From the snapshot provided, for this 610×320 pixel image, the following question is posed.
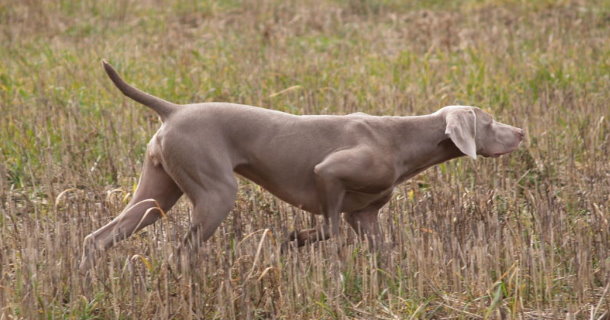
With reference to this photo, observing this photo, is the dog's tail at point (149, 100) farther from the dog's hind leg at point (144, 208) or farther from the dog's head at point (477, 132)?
the dog's head at point (477, 132)

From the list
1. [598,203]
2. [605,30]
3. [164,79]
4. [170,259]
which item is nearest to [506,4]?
[605,30]

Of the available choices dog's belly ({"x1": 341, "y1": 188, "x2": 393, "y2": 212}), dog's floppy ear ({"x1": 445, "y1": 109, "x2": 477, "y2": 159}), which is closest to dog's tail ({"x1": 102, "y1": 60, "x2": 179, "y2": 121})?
dog's belly ({"x1": 341, "y1": 188, "x2": 393, "y2": 212})

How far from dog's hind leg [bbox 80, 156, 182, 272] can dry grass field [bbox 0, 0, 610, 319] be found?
0.11m

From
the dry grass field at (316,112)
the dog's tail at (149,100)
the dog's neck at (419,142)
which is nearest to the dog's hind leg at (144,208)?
the dry grass field at (316,112)

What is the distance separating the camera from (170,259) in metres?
4.56

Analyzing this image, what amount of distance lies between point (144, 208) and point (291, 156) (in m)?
0.80

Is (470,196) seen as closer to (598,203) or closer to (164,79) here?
(598,203)

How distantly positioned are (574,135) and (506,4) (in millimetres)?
6028

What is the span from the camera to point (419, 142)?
5.22 metres

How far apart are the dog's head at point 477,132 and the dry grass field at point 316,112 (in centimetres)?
42

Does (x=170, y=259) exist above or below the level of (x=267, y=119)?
below

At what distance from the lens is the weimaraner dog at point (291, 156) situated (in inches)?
191

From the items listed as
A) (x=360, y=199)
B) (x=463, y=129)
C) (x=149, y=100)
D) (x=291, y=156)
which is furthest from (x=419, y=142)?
(x=149, y=100)

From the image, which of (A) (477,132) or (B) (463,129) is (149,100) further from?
(A) (477,132)
